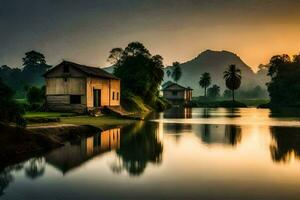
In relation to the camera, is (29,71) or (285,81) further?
(29,71)

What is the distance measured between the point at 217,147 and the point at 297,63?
396ft

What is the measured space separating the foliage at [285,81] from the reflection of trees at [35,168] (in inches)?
4072

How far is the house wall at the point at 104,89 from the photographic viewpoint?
54281 millimetres

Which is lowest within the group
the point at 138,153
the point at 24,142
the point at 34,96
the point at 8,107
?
the point at 138,153

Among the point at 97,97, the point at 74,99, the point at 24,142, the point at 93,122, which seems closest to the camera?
the point at 24,142

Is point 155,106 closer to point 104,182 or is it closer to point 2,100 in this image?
point 2,100

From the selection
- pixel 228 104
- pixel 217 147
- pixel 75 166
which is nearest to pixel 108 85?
pixel 217 147

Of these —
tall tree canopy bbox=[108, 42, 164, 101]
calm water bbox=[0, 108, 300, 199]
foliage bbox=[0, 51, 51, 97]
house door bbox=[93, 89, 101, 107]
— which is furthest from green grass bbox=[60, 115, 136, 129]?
foliage bbox=[0, 51, 51, 97]

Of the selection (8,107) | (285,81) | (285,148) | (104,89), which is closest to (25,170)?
(8,107)

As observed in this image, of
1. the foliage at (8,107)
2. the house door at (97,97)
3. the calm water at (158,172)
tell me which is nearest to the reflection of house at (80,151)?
the calm water at (158,172)

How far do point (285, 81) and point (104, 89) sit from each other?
80.2 metres

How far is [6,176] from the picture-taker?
48.3ft

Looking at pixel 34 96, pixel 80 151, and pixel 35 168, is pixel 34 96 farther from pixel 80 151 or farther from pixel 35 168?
pixel 35 168

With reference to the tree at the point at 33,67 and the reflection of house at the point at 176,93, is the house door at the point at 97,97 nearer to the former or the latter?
the reflection of house at the point at 176,93
